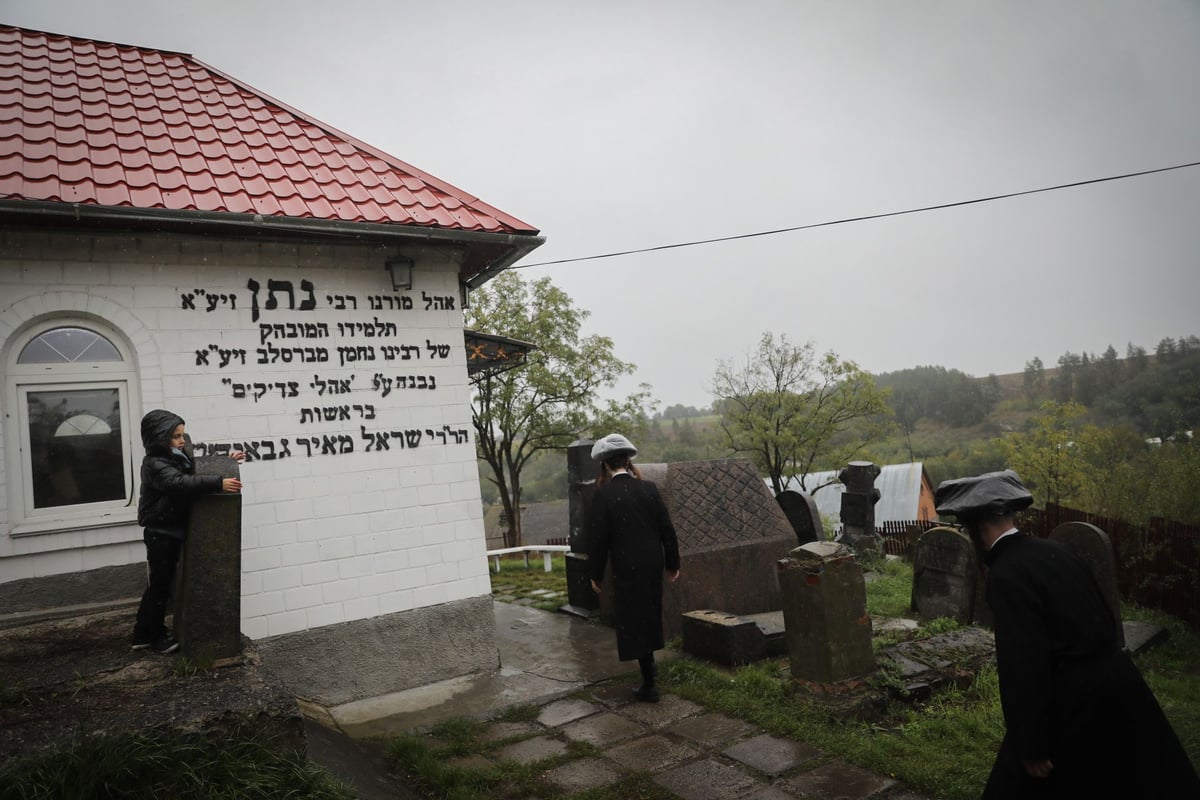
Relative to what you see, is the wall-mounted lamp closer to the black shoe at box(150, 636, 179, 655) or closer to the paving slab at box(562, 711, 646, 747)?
the black shoe at box(150, 636, 179, 655)

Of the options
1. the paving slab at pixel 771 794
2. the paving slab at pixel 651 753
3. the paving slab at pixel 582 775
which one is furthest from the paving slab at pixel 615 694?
the paving slab at pixel 771 794

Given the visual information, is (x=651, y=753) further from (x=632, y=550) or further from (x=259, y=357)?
(x=259, y=357)

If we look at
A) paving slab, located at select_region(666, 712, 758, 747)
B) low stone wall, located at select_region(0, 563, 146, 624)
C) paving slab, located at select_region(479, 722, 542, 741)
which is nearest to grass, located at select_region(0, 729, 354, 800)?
paving slab, located at select_region(479, 722, 542, 741)

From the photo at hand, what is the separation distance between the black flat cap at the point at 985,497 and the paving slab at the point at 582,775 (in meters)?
2.52

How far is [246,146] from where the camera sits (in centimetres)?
668

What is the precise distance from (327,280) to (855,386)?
1134 inches

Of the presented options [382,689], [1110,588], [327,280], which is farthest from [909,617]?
[327,280]

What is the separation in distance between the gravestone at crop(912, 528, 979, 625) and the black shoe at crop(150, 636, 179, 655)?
22.1 feet

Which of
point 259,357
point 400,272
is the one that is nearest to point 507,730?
point 259,357

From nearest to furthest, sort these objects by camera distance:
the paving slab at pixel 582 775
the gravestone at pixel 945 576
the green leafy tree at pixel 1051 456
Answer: the paving slab at pixel 582 775 → the gravestone at pixel 945 576 → the green leafy tree at pixel 1051 456

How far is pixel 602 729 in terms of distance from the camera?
4.94m

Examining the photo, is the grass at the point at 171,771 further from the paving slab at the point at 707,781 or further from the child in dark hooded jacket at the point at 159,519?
the paving slab at the point at 707,781

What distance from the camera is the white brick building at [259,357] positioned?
17.1 ft

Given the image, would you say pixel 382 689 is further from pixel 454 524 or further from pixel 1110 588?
pixel 1110 588
